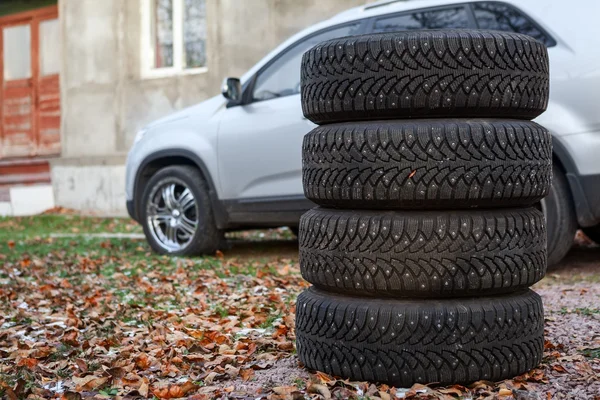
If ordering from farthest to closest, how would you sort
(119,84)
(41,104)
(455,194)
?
(41,104) → (119,84) → (455,194)

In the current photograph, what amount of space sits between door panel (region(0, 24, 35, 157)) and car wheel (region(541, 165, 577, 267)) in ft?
46.6

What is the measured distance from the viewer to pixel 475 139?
10.0 ft

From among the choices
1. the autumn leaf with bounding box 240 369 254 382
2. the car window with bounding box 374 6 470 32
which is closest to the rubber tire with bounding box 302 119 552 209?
the autumn leaf with bounding box 240 369 254 382

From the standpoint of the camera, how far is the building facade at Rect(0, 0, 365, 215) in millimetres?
13711

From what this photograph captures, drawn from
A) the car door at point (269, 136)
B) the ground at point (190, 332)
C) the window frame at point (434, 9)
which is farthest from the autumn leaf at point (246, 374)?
the window frame at point (434, 9)

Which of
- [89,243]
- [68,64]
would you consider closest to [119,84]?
[68,64]

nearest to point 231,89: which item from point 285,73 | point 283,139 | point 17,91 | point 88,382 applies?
point 285,73

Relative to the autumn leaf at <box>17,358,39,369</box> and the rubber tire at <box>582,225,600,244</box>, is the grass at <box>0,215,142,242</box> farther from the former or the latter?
the autumn leaf at <box>17,358,39,369</box>

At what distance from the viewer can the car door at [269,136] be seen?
6980 millimetres

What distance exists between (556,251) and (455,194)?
10.7 feet

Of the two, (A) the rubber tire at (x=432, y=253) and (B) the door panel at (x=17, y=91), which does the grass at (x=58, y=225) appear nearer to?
(B) the door panel at (x=17, y=91)

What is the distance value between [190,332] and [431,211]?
168 cm

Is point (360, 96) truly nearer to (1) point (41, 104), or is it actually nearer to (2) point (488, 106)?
(2) point (488, 106)

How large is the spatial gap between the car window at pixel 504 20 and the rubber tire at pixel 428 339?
3.31 meters
